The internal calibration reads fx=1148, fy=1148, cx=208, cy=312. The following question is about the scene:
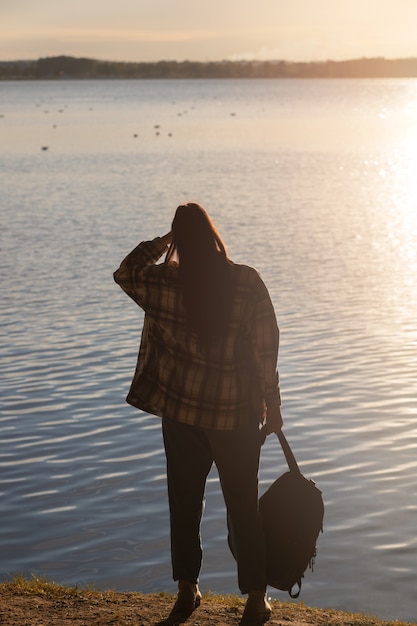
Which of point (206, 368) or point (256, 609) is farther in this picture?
point (256, 609)

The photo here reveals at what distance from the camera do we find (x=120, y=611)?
21.2 ft

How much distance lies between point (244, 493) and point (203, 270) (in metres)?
1.18

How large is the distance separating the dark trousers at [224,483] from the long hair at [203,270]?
0.55 metres

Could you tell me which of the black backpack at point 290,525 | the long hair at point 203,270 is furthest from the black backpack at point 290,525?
the long hair at point 203,270

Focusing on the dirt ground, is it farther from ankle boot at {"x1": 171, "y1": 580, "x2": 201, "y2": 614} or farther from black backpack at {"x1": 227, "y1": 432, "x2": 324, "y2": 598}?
black backpack at {"x1": 227, "y1": 432, "x2": 324, "y2": 598}

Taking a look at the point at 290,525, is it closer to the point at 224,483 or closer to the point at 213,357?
the point at 224,483

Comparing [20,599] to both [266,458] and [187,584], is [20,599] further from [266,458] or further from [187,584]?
[266,458]

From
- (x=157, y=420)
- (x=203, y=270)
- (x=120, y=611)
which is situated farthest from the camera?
(x=157, y=420)

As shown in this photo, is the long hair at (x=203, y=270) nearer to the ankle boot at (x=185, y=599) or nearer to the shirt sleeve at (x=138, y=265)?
the shirt sleeve at (x=138, y=265)

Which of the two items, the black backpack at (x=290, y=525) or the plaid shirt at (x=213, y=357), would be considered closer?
the plaid shirt at (x=213, y=357)

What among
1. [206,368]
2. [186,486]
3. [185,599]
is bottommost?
[185,599]

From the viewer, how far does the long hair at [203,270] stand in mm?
5695

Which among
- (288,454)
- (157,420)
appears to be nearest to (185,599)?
(288,454)

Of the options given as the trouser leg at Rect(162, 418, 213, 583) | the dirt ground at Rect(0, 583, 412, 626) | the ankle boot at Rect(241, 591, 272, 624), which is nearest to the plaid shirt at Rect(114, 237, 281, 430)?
the trouser leg at Rect(162, 418, 213, 583)
